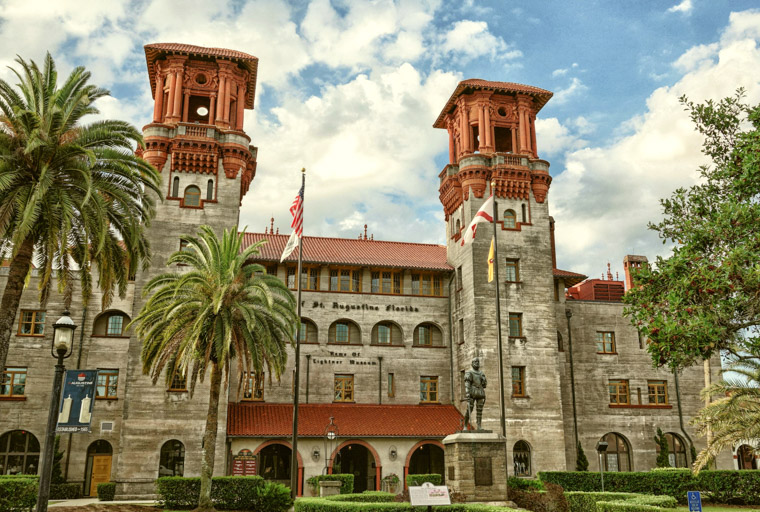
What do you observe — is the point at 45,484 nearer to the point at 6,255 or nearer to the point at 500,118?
the point at 6,255

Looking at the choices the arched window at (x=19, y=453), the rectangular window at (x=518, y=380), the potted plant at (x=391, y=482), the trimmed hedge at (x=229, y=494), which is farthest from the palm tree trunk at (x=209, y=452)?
the rectangular window at (x=518, y=380)

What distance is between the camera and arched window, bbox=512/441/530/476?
4112 cm

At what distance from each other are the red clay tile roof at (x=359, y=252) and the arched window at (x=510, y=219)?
16.6 ft

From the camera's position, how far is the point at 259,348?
1246 inches

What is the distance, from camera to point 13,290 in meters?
22.7

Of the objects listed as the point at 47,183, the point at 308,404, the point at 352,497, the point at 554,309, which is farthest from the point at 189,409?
the point at 554,309

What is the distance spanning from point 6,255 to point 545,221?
33147 millimetres

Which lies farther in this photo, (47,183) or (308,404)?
(308,404)

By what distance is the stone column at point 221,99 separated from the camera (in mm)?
44094

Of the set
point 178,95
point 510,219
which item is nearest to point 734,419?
point 510,219

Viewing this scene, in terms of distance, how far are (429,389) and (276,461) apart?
1136 centimetres

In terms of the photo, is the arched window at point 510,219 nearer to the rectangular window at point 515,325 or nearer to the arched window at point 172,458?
the rectangular window at point 515,325

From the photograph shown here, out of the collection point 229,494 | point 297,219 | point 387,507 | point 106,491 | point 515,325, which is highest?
point 297,219

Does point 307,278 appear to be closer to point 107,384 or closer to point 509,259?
point 509,259
